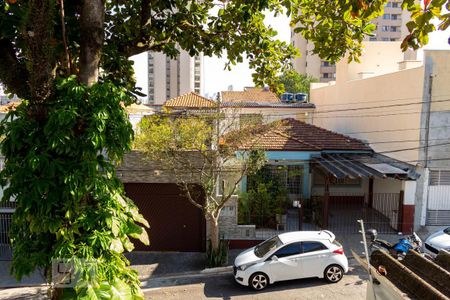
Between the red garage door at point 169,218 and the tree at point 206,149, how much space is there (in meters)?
1.18

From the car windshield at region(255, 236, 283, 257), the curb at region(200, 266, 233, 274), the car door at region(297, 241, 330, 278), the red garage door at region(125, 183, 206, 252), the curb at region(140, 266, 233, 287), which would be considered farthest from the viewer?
the red garage door at region(125, 183, 206, 252)

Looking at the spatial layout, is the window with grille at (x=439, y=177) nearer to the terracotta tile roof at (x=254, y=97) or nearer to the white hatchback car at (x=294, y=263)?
the white hatchback car at (x=294, y=263)

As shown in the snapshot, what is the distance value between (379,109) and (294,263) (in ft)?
33.8

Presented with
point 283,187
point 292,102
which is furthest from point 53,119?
point 292,102

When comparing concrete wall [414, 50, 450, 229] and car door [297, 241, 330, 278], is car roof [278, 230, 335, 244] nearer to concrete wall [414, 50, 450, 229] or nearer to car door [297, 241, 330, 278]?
car door [297, 241, 330, 278]

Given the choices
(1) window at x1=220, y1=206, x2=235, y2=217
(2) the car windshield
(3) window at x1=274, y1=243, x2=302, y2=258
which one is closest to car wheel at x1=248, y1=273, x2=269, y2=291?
(2) the car windshield

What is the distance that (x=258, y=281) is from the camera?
968cm

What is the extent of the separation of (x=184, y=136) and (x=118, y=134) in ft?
25.6

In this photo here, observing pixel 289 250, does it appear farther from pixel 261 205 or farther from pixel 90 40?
pixel 90 40

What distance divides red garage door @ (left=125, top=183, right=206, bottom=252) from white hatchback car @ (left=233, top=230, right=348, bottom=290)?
3103 millimetres

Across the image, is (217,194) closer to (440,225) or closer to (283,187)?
(283,187)

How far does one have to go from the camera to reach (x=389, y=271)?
4.00 metres

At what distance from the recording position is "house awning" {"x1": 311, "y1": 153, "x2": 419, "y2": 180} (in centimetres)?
1345

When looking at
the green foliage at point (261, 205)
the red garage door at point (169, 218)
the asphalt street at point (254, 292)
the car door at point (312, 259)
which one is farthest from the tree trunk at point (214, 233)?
the car door at point (312, 259)
